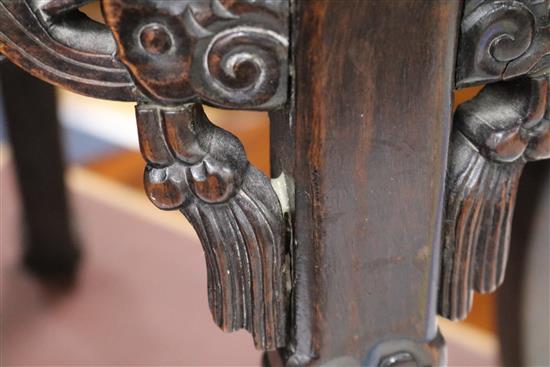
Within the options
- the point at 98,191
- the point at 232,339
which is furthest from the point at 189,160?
the point at 98,191

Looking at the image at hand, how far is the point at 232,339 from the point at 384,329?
0.60m

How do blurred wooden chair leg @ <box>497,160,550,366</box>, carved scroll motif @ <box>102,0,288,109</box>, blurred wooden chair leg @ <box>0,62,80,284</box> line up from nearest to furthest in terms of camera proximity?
1. carved scroll motif @ <box>102,0,288,109</box>
2. blurred wooden chair leg @ <box>497,160,550,366</box>
3. blurred wooden chair leg @ <box>0,62,80,284</box>

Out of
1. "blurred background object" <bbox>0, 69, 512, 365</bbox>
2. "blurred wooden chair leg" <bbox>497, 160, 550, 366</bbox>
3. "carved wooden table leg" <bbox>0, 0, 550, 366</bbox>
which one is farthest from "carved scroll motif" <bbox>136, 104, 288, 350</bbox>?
"blurred background object" <bbox>0, 69, 512, 365</bbox>

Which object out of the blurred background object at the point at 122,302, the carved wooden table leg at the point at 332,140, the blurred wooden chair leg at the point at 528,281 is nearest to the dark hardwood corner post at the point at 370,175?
the carved wooden table leg at the point at 332,140

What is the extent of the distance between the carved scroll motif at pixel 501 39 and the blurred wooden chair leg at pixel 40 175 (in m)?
0.66

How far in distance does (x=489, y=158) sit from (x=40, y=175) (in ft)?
2.51

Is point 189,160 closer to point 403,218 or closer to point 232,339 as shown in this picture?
point 403,218

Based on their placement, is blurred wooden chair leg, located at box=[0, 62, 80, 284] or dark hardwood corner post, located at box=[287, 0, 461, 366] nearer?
dark hardwood corner post, located at box=[287, 0, 461, 366]

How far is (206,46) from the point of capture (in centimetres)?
42

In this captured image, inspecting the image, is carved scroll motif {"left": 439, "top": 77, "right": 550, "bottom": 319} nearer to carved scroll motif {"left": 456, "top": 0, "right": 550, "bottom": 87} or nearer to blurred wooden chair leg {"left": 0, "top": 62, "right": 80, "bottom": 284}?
carved scroll motif {"left": 456, "top": 0, "right": 550, "bottom": 87}

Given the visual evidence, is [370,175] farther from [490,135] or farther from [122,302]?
[122,302]

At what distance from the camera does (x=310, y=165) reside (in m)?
0.45

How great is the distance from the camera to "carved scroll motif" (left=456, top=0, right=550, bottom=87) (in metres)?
0.44

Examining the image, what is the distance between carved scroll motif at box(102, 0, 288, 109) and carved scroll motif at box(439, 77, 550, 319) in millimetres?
125
